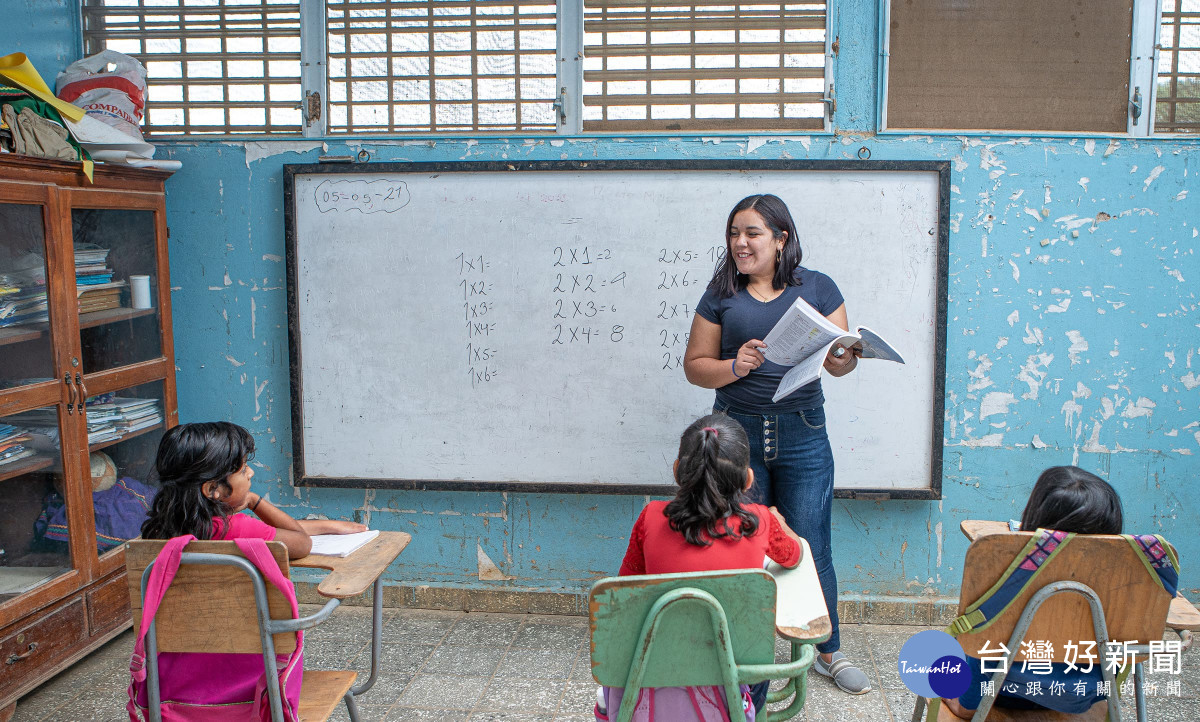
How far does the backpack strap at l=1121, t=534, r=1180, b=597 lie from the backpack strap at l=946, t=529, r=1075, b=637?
0.36 feet

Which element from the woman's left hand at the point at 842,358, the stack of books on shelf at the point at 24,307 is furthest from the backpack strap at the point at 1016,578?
the stack of books on shelf at the point at 24,307

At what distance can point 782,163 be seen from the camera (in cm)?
297

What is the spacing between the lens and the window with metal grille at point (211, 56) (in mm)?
3254

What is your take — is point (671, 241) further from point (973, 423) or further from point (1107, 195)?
point (1107, 195)

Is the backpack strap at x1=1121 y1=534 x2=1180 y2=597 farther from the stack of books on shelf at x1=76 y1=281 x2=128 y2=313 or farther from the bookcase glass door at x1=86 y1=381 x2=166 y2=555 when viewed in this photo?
the stack of books on shelf at x1=76 y1=281 x2=128 y2=313

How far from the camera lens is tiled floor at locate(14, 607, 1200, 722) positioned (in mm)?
2572

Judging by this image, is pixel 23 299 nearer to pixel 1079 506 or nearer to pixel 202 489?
pixel 202 489

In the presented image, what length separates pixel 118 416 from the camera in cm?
307

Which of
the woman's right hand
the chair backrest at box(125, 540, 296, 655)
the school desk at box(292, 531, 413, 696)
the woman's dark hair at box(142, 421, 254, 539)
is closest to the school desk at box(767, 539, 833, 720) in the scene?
the woman's right hand

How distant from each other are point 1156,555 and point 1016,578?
24 centimetres

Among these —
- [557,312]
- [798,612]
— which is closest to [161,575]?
[798,612]

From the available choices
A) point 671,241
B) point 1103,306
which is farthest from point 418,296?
point 1103,306

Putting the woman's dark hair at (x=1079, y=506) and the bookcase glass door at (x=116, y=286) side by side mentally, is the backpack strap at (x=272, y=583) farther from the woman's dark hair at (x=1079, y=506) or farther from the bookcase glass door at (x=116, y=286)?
the bookcase glass door at (x=116, y=286)

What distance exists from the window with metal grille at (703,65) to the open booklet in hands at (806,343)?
1117 mm
